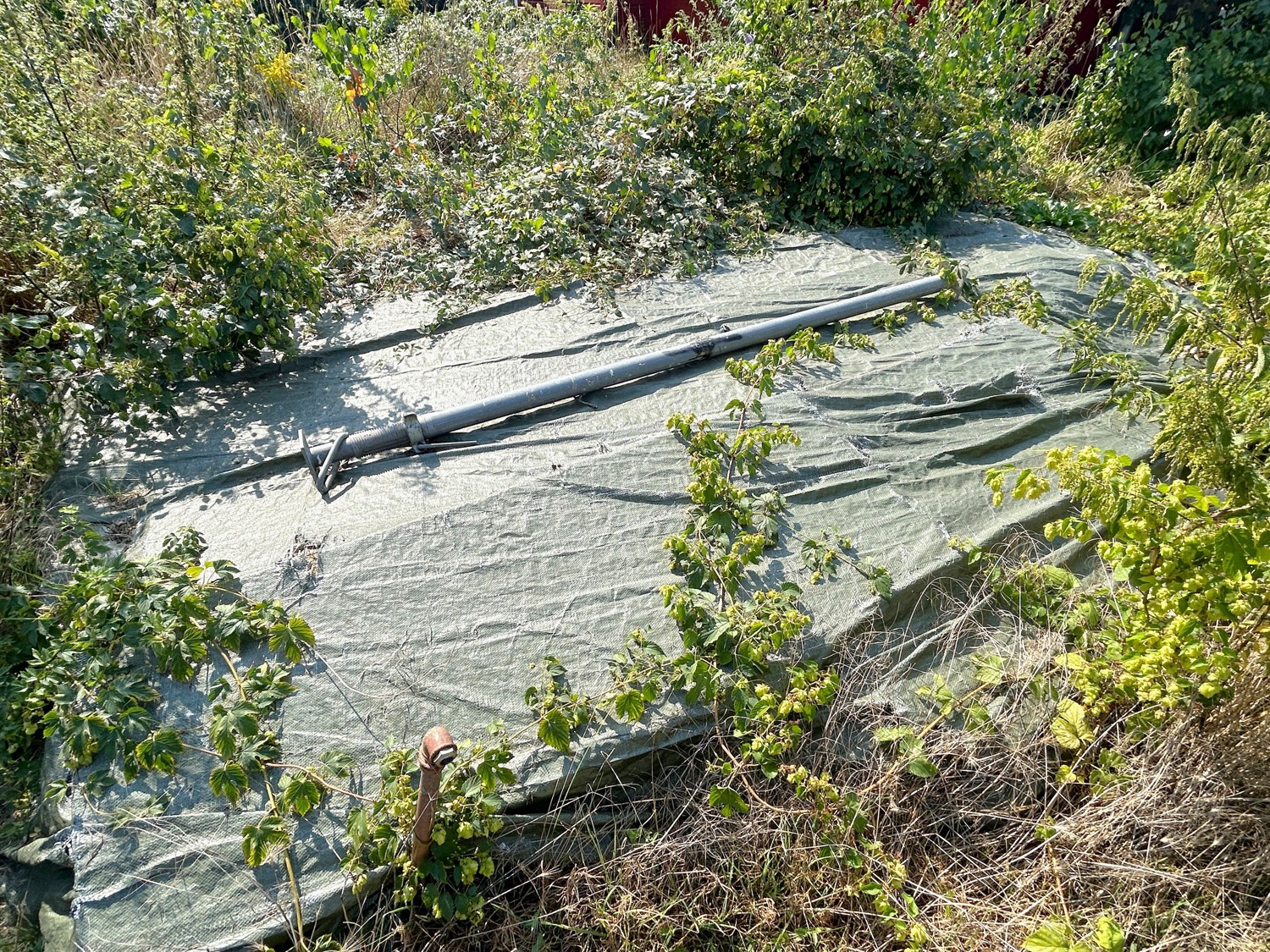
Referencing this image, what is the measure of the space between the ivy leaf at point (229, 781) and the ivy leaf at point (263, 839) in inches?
3.8

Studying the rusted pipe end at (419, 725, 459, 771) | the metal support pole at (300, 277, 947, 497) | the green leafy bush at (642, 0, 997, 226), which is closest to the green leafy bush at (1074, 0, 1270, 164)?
the green leafy bush at (642, 0, 997, 226)

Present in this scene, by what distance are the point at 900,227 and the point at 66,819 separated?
5.07 meters

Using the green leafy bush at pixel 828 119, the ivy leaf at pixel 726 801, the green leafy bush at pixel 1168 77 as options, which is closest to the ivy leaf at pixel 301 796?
the ivy leaf at pixel 726 801

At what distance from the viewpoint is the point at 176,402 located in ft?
10.4

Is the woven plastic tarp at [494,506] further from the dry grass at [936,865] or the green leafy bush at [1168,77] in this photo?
the green leafy bush at [1168,77]

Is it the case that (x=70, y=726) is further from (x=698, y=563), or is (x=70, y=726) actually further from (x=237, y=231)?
(x=237, y=231)

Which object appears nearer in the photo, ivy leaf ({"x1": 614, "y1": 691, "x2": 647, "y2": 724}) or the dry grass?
the dry grass

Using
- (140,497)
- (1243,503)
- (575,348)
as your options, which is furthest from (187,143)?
(1243,503)

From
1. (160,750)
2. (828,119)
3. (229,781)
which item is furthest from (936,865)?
(828,119)

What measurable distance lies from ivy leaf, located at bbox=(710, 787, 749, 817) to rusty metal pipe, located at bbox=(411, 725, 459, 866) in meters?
0.74

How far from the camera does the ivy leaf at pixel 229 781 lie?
1.87 meters

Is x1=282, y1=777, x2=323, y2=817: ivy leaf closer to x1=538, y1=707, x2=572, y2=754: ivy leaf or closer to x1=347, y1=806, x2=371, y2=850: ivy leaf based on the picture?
x1=347, y1=806, x2=371, y2=850: ivy leaf

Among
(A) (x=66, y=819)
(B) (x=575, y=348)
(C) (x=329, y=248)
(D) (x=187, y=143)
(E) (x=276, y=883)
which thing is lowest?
(E) (x=276, y=883)

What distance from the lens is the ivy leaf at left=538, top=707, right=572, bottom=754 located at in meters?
1.99
